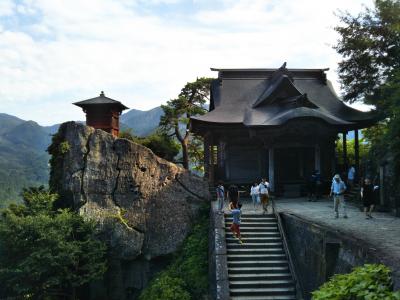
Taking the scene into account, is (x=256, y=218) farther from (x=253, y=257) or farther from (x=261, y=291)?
(x=261, y=291)

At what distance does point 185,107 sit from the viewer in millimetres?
33156

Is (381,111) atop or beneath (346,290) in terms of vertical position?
atop

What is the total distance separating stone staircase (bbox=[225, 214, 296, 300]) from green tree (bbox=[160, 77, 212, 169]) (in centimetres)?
1636

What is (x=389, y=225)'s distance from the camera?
1415 centimetres

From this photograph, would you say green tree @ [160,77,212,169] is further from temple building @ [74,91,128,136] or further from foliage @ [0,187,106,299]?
foliage @ [0,187,106,299]

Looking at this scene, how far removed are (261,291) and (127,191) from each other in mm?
10006

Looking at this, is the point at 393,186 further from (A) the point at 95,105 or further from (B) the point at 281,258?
(A) the point at 95,105

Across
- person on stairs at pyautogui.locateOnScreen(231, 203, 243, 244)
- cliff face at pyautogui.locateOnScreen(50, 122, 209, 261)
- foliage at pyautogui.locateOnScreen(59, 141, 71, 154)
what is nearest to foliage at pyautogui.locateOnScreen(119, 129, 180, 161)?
cliff face at pyautogui.locateOnScreen(50, 122, 209, 261)

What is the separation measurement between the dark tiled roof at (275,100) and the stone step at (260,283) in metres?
9.88

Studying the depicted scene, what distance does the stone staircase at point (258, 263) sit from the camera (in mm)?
13820

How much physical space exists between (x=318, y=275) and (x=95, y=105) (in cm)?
2142

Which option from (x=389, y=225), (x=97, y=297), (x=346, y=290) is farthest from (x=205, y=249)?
(x=346, y=290)

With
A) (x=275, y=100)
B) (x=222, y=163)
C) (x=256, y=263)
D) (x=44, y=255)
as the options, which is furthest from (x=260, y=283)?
(x=275, y=100)

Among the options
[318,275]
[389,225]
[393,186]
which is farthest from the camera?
[393,186]
